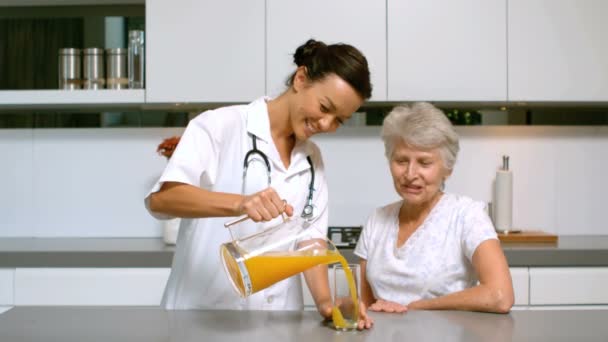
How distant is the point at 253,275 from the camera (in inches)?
54.2

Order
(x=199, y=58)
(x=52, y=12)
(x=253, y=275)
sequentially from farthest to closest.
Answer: (x=52, y=12)
(x=199, y=58)
(x=253, y=275)

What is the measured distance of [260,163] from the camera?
6.23ft

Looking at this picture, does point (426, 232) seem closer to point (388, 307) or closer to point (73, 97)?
point (388, 307)

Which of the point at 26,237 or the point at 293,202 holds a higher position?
the point at 293,202

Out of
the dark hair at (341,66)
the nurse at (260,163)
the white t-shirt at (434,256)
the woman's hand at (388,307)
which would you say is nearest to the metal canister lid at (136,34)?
the nurse at (260,163)

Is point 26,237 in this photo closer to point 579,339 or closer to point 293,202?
point 293,202

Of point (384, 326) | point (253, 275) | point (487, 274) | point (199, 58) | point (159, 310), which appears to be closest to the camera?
point (253, 275)

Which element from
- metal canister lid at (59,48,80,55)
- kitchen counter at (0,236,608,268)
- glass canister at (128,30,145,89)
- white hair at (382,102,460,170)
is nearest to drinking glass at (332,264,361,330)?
white hair at (382,102,460,170)

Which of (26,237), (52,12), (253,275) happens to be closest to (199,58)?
(52,12)

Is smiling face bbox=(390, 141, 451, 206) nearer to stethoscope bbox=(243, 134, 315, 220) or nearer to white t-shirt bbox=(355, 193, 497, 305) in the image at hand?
white t-shirt bbox=(355, 193, 497, 305)

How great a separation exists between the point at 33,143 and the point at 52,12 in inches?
22.9

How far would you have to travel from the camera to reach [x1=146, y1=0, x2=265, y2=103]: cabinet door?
296cm

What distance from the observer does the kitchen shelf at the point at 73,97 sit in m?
2.98

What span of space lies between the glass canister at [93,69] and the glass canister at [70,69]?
0.03m
